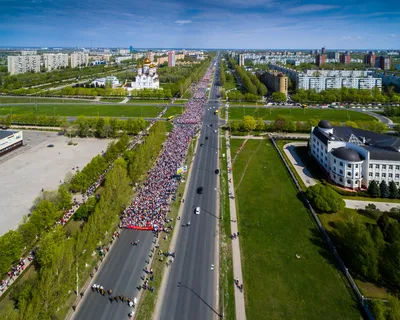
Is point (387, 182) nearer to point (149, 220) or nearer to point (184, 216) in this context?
point (184, 216)

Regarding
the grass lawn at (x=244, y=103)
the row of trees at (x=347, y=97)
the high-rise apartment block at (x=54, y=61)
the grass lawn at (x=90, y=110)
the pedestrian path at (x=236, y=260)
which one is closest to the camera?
the pedestrian path at (x=236, y=260)

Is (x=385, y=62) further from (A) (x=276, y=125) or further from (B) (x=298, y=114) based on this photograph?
(A) (x=276, y=125)

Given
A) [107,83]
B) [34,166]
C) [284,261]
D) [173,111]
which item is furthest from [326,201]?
[107,83]

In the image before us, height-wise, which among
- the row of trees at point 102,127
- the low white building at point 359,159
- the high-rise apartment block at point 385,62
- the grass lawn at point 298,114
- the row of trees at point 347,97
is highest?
the high-rise apartment block at point 385,62

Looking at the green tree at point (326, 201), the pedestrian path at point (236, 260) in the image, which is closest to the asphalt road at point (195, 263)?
the pedestrian path at point (236, 260)

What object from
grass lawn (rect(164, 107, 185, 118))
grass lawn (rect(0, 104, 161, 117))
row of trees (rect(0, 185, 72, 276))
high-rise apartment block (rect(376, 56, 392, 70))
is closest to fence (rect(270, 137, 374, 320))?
row of trees (rect(0, 185, 72, 276))

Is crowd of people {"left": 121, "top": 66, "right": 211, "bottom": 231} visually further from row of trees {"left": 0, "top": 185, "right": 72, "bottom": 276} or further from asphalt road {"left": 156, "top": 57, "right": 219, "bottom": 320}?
row of trees {"left": 0, "top": 185, "right": 72, "bottom": 276}

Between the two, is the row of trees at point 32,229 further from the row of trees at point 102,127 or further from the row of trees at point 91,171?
the row of trees at point 102,127
